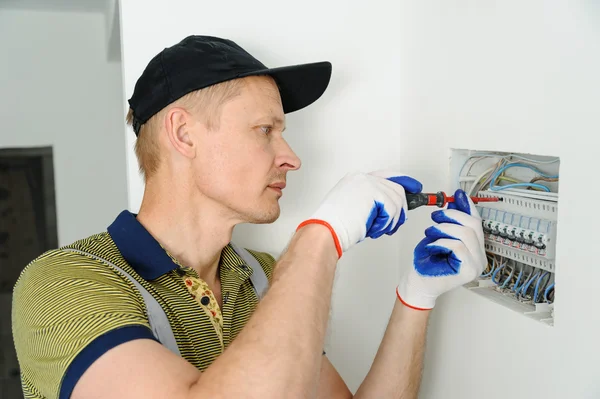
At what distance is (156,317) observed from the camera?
1.08 meters

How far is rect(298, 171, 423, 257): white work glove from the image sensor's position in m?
1.10

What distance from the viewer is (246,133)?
1212 mm

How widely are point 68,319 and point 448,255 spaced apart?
2.54 ft

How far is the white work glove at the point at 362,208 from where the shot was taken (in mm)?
1102

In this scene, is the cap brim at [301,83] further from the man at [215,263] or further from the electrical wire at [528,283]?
the electrical wire at [528,283]

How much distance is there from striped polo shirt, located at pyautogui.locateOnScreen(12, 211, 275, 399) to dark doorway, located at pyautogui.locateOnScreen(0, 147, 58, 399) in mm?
2234

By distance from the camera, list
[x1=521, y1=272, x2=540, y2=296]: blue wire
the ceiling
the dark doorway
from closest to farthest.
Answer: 1. [x1=521, y1=272, x2=540, y2=296]: blue wire
2. the ceiling
3. the dark doorway

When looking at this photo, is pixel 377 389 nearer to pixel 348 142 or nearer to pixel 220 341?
pixel 220 341

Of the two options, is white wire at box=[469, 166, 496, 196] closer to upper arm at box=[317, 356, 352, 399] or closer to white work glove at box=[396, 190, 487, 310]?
white work glove at box=[396, 190, 487, 310]

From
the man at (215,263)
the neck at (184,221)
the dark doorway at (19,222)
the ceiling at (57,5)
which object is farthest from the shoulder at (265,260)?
the dark doorway at (19,222)

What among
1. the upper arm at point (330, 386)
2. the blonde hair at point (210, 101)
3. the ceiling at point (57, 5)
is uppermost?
the ceiling at point (57, 5)

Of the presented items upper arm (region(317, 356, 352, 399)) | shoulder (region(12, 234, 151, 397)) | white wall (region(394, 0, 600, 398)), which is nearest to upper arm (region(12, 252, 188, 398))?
shoulder (region(12, 234, 151, 397))

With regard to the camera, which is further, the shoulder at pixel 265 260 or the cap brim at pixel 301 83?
the shoulder at pixel 265 260

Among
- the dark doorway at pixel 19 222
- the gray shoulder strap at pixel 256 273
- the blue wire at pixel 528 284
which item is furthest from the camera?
Result: the dark doorway at pixel 19 222
